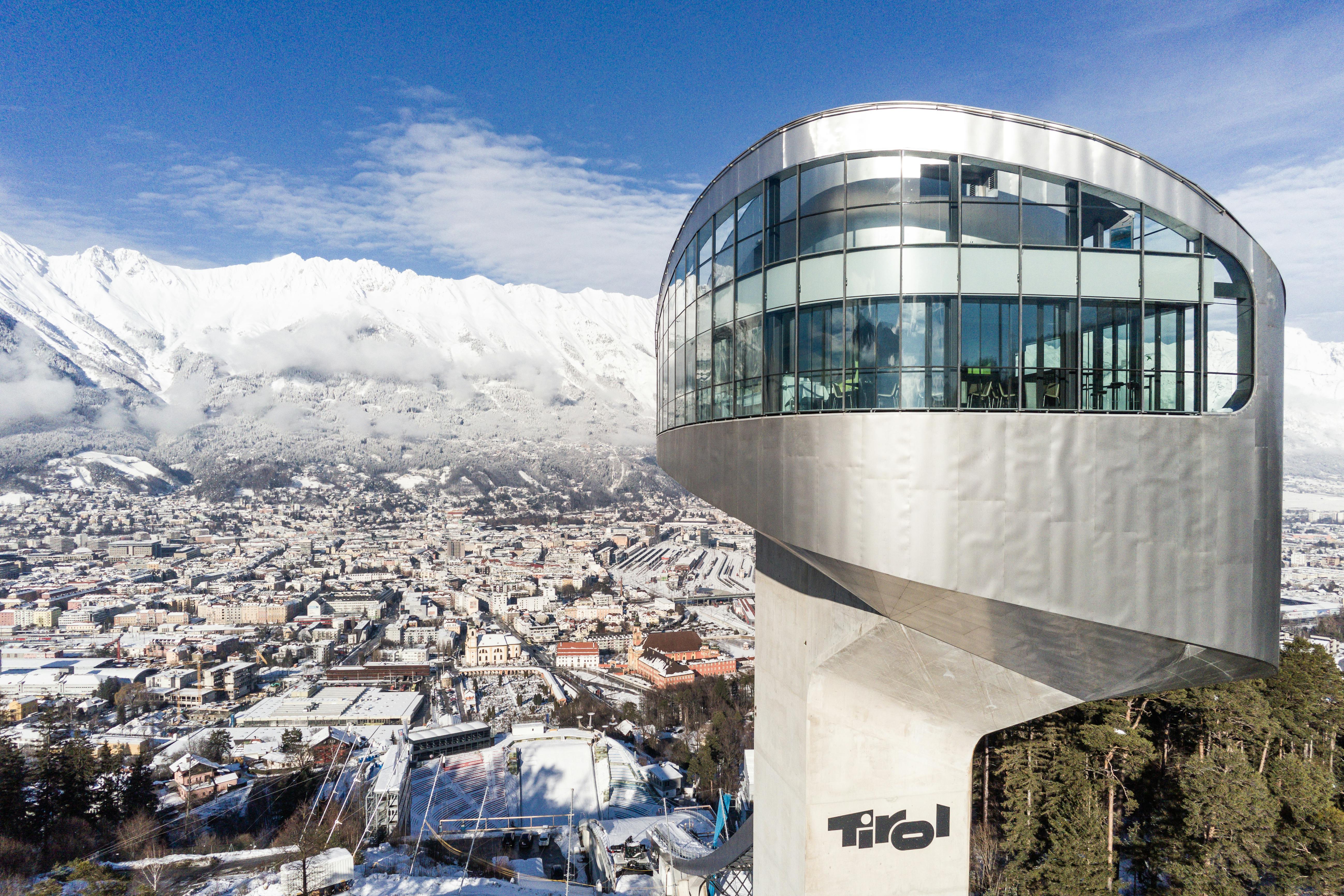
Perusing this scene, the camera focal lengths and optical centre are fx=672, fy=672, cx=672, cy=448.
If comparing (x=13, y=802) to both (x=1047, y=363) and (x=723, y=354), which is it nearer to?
(x=723, y=354)

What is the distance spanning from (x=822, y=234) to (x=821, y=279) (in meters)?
0.44

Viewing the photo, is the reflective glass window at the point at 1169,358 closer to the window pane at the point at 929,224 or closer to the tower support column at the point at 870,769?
the window pane at the point at 929,224

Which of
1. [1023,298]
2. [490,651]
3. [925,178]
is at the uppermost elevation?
[925,178]

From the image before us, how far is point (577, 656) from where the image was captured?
59062 mm

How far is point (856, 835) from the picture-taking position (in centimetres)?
936

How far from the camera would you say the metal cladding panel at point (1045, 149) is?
5898 millimetres

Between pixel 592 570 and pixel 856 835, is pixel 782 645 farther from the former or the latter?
pixel 592 570

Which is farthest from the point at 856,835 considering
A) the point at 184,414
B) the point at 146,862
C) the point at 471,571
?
the point at 184,414

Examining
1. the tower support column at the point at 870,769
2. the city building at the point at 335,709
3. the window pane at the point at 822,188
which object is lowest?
the city building at the point at 335,709

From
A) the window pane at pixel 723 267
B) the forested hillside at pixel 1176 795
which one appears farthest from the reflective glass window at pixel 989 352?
the forested hillside at pixel 1176 795

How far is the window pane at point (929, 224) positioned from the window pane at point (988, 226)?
0.36ft

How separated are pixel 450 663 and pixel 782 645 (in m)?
54.9

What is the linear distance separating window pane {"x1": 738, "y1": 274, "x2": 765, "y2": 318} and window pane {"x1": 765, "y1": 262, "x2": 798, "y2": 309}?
13 cm

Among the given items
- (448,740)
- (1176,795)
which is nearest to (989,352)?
(1176,795)
